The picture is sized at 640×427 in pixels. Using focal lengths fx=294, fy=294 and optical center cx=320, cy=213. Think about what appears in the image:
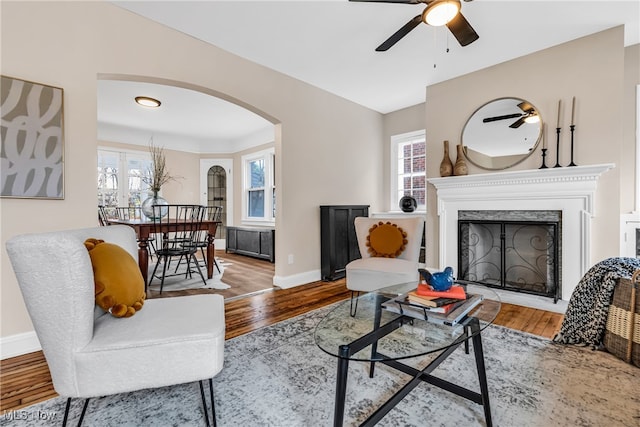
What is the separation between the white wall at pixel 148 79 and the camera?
200cm

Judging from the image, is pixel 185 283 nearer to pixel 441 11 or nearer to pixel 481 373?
pixel 481 373

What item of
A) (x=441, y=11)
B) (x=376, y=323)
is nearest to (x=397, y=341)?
(x=376, y=323)

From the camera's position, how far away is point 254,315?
2684 millimetres

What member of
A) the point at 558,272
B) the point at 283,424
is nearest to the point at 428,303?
the point at 283,424

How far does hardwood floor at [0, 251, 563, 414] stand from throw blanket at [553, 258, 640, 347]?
0.19 meters

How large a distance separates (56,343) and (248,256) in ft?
16.0

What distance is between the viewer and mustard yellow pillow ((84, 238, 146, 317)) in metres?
1.28

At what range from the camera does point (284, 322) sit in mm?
2516

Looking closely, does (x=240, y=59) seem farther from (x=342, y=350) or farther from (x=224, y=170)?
(x=224, y=170)

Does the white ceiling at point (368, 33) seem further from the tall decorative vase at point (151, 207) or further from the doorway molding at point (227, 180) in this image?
Answer: the doorway molding at point (227, 180)

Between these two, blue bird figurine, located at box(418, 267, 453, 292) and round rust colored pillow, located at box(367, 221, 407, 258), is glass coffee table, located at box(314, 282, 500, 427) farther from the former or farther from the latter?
round rust colored pillow, located at box(367, 221, 407, 258)

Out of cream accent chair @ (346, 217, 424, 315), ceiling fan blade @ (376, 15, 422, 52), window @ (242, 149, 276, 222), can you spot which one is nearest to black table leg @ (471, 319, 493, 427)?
cream accent chair @ (346, 217, 424, 315)

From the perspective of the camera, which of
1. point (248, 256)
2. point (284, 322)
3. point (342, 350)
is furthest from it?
point (248, 256)

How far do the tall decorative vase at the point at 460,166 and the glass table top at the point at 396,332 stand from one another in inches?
82.8
